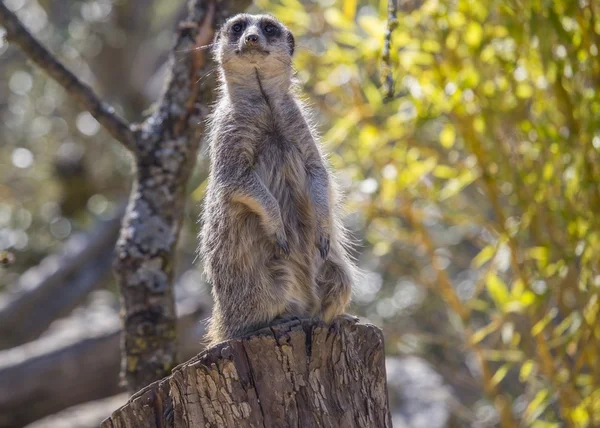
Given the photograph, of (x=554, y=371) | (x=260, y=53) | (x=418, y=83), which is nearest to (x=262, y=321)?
(x=260, y=53)

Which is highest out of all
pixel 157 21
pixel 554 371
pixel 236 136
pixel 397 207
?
pixel 157 21

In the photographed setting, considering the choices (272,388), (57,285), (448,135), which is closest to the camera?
(272,388)

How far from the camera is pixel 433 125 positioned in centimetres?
546

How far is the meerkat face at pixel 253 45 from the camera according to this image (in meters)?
2.96

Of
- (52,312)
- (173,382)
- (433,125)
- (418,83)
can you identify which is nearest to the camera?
(173,382)

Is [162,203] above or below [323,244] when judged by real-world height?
above

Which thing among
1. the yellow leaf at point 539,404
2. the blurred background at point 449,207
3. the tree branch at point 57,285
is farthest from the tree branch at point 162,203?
the tree branch at point 57,285

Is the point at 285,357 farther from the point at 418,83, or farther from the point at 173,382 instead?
the point at 418,83

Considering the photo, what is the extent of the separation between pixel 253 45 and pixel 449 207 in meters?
2.15

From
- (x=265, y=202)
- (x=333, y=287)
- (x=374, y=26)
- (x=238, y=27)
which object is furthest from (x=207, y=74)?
(x=333, y=287)

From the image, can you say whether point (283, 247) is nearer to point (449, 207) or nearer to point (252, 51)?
point (252, 51)

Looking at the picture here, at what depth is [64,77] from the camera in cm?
343

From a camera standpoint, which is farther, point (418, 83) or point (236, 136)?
point (418, 83)

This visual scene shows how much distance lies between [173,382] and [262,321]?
21.2 inches
